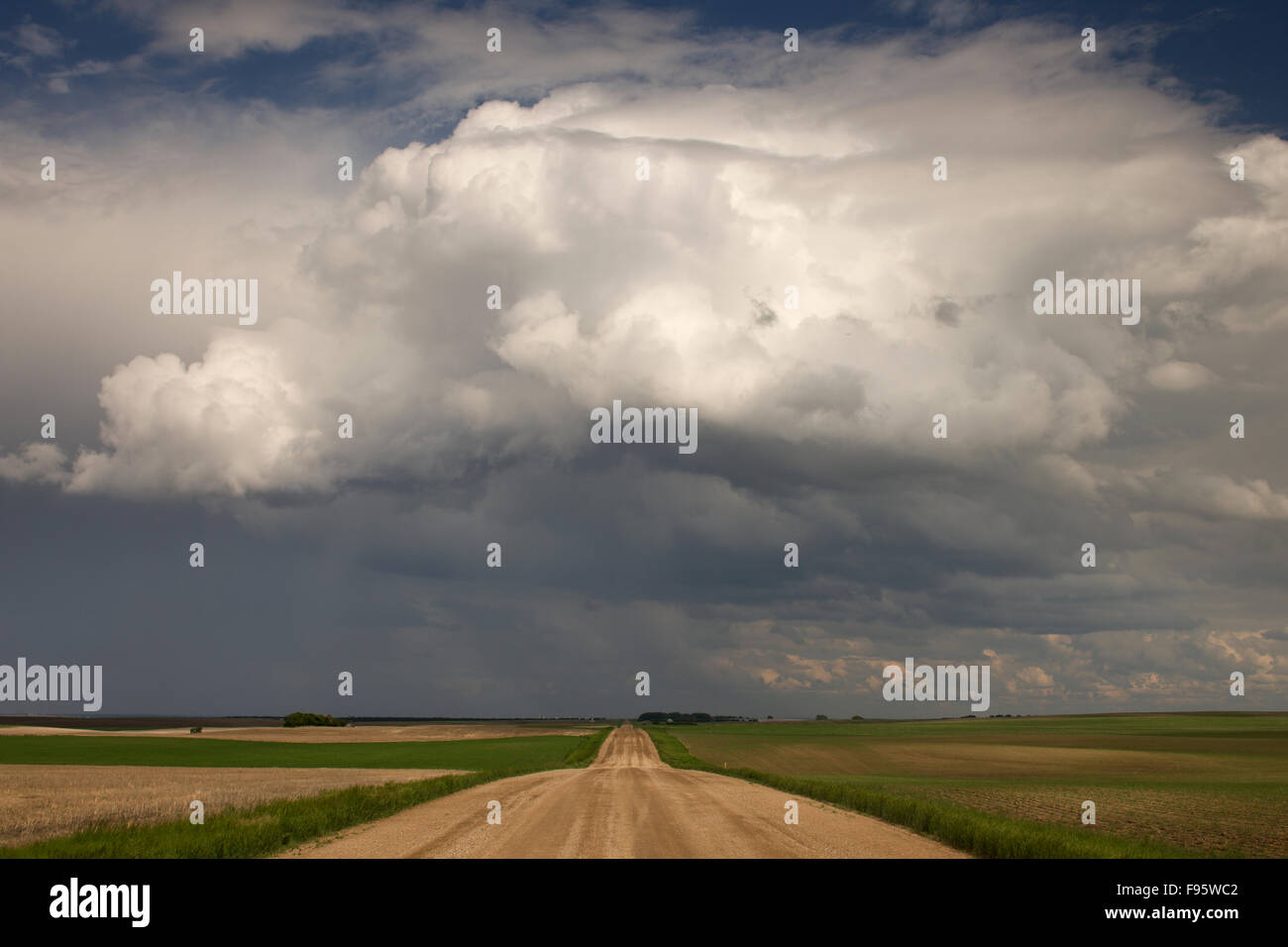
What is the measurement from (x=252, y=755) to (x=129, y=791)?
63035mm

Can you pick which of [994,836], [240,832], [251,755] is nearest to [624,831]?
[994,836]

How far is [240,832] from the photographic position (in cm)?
2652

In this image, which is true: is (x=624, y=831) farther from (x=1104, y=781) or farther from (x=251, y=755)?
(x=251, y=755)

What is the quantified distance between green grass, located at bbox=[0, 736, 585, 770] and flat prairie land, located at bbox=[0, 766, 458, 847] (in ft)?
33.4

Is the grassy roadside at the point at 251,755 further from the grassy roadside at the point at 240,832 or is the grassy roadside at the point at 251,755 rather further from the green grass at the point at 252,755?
the grassy roadside at the point at 240,832

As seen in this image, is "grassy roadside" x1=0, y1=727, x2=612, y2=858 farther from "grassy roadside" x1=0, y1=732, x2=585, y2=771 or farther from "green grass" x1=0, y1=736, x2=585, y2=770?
"grassy roadside" x1=0, y1=732, x2=585, y2=771

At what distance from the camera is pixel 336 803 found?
34.7 meters

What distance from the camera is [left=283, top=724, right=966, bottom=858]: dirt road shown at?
24328 mm

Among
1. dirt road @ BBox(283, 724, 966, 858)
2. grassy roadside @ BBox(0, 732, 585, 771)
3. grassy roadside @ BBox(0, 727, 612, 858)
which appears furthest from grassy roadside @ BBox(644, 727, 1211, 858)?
grassy roadside @ BBox(0, 732, 585, 771)
